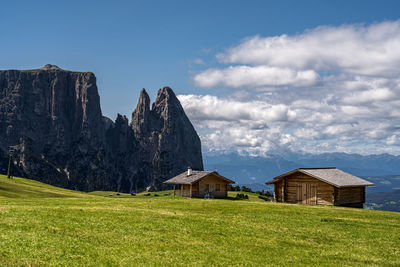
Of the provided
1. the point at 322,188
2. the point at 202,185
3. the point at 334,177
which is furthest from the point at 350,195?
the point at 202,185

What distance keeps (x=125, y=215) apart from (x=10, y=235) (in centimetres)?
991

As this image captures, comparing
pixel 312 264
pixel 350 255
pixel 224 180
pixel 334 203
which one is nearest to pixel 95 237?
pixel 312 264

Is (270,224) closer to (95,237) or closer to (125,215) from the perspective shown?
(125,215)

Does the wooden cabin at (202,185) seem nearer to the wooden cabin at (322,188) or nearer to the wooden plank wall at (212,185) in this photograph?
the wooden plank wall at (212,185)

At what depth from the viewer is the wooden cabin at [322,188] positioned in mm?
51750

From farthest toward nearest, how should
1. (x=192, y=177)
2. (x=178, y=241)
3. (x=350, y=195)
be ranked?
1. (x=192, y=177)
2. (x=350, y=195)
3. (x=178, y=241)

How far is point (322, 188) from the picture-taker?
52906mm

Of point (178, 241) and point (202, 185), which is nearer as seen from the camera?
point (178, 241)

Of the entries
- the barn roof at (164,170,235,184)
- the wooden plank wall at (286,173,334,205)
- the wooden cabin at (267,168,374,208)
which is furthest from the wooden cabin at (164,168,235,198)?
the wooden plank wall at (286,173,334,205)

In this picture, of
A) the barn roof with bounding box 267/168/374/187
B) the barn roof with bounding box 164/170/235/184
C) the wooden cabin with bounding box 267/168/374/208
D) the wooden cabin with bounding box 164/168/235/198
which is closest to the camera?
the barn roof with bounding box 267/168/374/187

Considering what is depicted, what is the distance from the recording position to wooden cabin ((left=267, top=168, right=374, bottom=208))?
5175 centimetres

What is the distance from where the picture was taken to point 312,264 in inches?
613

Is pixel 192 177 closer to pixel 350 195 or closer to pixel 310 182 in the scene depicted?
pixel 310 182

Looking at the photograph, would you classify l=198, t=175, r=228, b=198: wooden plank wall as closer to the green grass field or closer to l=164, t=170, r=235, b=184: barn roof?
l=164, t=170, r=235, b=184: barn roof
